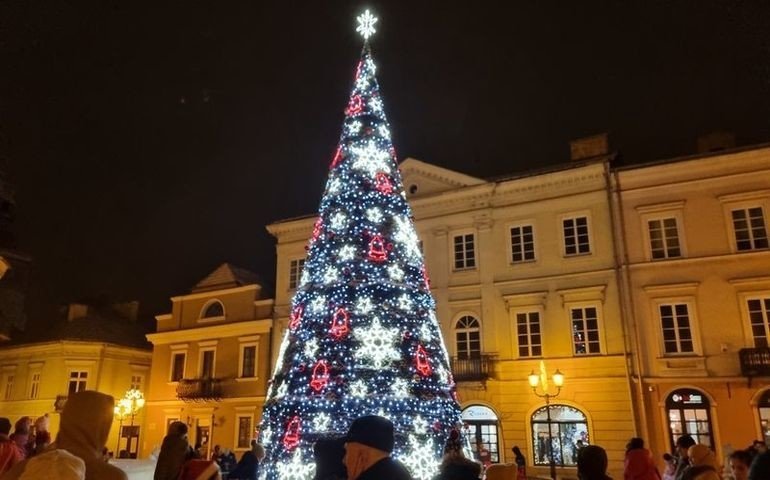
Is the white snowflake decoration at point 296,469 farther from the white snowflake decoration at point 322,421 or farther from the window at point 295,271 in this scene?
the window at point 295,271

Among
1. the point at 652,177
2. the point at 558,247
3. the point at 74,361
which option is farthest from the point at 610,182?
the point at 74,361

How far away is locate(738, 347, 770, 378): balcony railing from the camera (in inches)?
688

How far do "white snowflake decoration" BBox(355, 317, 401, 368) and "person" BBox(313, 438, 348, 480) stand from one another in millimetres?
4063

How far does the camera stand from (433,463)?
325 inches

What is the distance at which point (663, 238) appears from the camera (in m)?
20.4

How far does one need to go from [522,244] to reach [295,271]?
35.9 feet

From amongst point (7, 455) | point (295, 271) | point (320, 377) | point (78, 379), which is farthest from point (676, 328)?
point (78, 379)

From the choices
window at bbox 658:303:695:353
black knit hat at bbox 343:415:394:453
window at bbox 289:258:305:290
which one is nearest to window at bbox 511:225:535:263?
window at bbox 658:303:695:353

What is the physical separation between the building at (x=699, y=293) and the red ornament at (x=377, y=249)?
13.7 metres

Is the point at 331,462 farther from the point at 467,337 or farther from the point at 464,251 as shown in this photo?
the point at 464,251

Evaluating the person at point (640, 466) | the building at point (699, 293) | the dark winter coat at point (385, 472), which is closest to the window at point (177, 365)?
the building at point (699, 293)

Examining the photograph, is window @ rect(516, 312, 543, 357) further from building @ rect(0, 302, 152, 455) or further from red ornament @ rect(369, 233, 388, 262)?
building @ rect(0, 302, 152, 455)

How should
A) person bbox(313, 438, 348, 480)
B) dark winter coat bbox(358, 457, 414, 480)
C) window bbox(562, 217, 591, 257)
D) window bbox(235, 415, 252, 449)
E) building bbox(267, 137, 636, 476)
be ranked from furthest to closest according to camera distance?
window bbox(235, 415, 252, 449)
window bbox(562, 217, 591, 257)
building bbox(267, 137, 636, 476)
person bbox(313, 438, 348, 480)
dark winter coat bbox(358, 457, 414, 480)

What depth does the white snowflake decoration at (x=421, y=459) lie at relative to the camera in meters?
8.07
